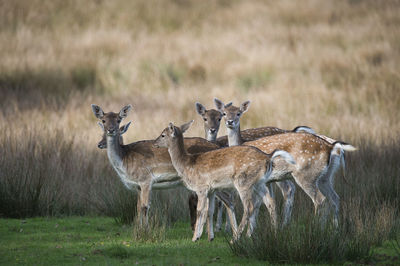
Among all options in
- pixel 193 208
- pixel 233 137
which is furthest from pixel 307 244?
pixel 233 137

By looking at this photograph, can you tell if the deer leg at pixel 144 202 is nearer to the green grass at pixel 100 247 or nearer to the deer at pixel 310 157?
the green grass at pixel 100 247

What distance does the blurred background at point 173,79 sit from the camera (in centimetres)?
1089

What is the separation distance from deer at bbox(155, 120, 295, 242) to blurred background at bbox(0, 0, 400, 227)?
143cm

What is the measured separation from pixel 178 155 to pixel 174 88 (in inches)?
508

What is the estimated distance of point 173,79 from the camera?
921 inches

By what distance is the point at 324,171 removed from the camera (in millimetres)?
8859

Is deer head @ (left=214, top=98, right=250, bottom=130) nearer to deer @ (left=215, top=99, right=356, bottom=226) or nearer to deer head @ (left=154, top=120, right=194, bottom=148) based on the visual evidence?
deer @ (left=215, top=99, right=356, bottom=226)

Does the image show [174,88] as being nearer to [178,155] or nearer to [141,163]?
[141,163]

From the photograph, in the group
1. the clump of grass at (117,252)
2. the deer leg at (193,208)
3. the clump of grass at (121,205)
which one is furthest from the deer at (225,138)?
the clump of grass at (117,252)

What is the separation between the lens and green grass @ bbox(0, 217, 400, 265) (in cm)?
727

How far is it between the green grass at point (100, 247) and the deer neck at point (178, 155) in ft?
2.91

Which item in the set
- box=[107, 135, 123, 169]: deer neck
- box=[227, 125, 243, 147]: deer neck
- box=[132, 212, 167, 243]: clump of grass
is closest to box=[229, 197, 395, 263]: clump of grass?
box=[132, 212, 167, 243]: clump of grass

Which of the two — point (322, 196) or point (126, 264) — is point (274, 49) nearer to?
point (322, 196)

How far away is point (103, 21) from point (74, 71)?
17.9 feet
